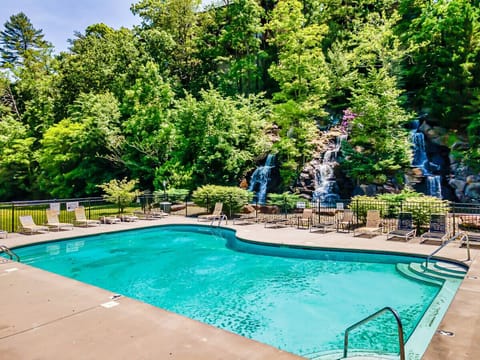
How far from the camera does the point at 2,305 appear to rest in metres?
5.09

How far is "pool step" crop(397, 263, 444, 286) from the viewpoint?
735 cm

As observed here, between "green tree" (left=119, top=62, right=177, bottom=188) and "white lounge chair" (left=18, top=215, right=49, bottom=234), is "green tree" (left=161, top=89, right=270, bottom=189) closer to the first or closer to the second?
"green tree" (left=119, top=62, right=177, bottom=188)

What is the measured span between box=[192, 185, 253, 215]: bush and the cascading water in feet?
32.3

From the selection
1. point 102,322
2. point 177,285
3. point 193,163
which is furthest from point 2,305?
point 193,163

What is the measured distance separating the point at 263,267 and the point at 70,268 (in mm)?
5621

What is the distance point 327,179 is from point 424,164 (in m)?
5.56

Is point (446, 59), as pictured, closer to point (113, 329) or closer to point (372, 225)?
point (372, 225)

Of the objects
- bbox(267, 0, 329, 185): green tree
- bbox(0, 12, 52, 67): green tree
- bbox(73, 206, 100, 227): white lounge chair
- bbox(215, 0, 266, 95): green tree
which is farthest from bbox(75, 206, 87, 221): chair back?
bbox(0, 12, 52, 67): green tree

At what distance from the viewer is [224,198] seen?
17.1 meters

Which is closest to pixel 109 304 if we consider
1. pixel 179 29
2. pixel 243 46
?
pixel 243 46

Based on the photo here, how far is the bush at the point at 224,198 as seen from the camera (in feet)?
56.0

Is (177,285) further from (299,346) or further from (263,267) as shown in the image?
(299,346)

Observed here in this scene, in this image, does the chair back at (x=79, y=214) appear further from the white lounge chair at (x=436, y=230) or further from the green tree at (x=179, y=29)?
the green tree at (x=179, y=29)

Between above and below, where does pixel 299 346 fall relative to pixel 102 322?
below
